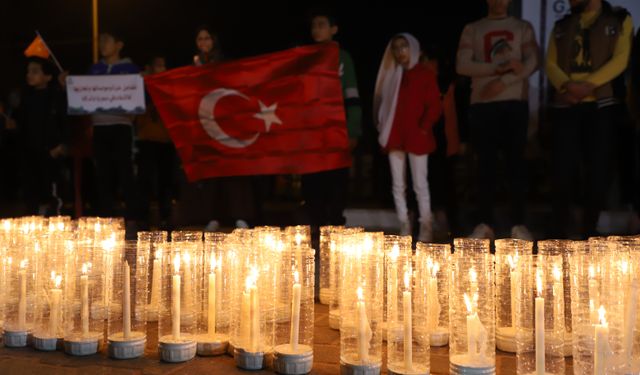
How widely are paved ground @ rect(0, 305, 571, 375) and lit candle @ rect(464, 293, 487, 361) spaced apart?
30 centimetres

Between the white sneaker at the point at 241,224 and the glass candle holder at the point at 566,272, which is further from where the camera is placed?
the white sneaker at the point at 241,224

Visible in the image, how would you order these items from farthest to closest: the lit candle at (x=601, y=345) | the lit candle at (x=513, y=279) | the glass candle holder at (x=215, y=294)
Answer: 1. the glass candle holder at (x=215, y=294)
2. the lit candle at (x=513, y=279)
3. the lit candle at (x=601, y=345)

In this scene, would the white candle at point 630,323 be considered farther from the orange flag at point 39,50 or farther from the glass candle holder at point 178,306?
the orange flag at point 39,50

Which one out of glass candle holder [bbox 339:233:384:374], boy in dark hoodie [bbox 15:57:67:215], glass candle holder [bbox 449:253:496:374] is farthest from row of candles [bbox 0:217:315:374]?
boy in dark hoodie [bbox 15:57:67:215]

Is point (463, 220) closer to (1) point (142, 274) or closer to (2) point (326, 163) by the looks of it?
(2) point (326, 163)

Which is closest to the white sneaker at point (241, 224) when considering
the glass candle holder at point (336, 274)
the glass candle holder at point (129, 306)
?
the glass candle holder at point (336, 274)

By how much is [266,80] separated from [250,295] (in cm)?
459

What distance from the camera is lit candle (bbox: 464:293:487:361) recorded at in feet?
9.59

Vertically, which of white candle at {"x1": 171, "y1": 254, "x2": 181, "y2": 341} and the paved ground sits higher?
white candle at {"x1": 171, "y1": 254, "x2": 181, "y2": 341}

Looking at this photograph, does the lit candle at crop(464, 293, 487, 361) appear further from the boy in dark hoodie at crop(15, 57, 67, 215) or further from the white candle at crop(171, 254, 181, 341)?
the boy in dark hoodie at crop(15, 57, 67, 215)

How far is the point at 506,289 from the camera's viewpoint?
3631mm

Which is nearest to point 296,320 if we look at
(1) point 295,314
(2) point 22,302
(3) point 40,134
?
(1) point 295,314

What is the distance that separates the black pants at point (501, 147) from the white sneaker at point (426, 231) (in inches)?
19.3

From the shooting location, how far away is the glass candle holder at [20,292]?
368 cm
